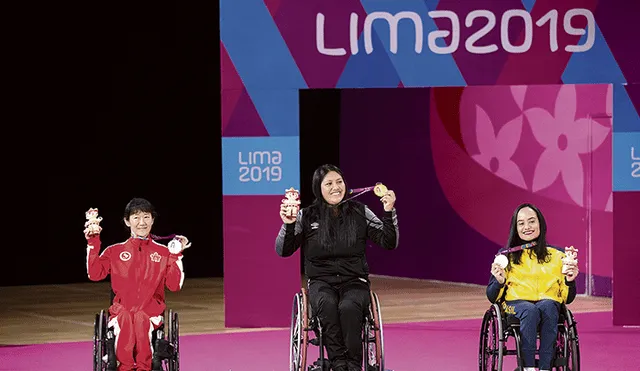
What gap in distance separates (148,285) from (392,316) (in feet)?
12.5

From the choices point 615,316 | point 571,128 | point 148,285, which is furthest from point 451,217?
point 148,285

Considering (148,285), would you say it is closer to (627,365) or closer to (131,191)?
(627,365)

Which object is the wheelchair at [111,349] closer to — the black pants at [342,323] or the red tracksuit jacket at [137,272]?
the red tracksuit jacket at [137,272]

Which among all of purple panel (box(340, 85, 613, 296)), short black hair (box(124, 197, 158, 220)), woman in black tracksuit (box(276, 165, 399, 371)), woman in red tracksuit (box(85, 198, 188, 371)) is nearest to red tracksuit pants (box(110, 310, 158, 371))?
woman in red tracksuit (box(85, 198, 188, 371))

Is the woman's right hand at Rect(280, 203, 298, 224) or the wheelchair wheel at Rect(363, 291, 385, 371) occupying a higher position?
the woman's right hand at Rect(280, 203, 298, 224)

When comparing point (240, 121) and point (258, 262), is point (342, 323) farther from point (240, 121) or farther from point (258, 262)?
point (240, 121)

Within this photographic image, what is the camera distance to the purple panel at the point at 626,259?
8.23 meters

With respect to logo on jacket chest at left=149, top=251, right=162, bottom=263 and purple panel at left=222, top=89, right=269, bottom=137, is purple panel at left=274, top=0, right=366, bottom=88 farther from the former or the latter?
logo on jacket chest at left=149, top=251, right=162, bottom=263

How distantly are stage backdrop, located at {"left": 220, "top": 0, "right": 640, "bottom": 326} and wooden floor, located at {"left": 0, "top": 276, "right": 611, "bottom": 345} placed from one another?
0.64 meters

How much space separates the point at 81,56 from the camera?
11.0 meters

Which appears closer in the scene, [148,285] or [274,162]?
[148,285]

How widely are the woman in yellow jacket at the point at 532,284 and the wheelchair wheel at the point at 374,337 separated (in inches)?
20.0

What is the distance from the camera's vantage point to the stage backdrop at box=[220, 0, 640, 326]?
816 cm

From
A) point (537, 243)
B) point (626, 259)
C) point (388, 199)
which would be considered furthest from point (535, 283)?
point (626, 259)
